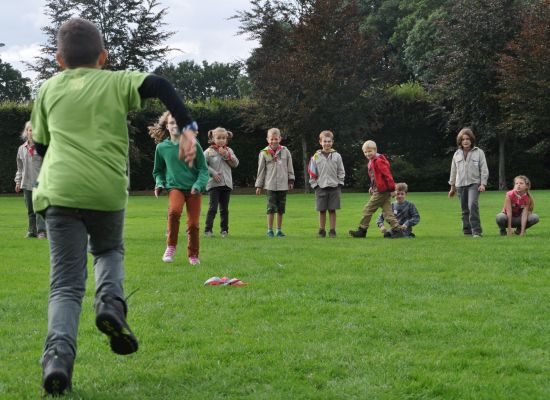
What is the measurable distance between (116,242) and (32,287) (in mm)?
3889

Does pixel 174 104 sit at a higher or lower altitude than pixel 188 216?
higher

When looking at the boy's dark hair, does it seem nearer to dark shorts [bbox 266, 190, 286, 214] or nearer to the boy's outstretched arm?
the boy's outstretched arm

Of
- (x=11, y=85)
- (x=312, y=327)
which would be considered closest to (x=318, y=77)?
(x=312, y=327)

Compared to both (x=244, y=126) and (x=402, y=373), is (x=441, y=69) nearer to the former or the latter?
(x=244, y=126)

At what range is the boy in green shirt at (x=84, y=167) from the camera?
12.4 feet

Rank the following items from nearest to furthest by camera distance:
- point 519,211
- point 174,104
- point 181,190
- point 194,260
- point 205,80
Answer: point 174,104
point 194,260
point 181,190
point 519,211
point 205,80

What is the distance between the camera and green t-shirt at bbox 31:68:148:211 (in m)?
3.78

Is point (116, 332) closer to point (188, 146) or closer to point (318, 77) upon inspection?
point (188, 146)

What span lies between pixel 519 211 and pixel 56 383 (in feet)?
38.6

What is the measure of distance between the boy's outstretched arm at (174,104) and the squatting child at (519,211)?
1077 centimetres

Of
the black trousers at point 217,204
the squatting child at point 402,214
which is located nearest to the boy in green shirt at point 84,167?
the black trousers at point 217,204

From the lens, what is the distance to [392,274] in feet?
26.5

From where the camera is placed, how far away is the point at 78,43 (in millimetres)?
3939

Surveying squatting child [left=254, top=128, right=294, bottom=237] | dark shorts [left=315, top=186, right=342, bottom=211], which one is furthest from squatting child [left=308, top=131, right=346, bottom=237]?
squatting child [left=254, top=128, right=294, bottom=237]
